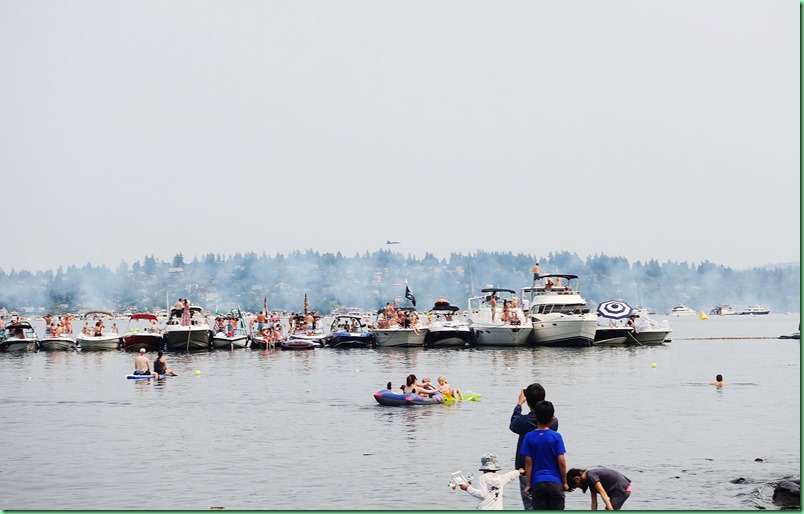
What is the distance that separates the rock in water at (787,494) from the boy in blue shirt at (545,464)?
914 cm

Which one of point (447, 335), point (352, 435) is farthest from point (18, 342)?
point (352, 435)

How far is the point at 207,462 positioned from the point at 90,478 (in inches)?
130

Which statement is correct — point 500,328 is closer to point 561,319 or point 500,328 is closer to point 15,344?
point 561,319

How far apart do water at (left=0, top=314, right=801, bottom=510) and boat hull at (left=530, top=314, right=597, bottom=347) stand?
16.0 m

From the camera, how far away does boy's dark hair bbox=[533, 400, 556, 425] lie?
14227mm

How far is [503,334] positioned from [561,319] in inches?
194

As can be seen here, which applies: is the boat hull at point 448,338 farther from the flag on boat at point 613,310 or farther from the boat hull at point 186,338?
the boat hull at point 186,338

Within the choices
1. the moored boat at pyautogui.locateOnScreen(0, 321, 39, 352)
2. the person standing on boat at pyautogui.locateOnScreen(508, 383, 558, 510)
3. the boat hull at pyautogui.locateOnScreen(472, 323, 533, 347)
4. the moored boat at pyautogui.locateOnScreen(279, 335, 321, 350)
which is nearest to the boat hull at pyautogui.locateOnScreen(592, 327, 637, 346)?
the boat hull at pyautogui.locateOnScreen(472, 323, 533, 347)

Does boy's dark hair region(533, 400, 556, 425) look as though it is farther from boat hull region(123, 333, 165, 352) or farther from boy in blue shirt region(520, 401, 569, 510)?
boat hull region(123, 333, 165, 352)

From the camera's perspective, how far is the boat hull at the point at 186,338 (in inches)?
3071

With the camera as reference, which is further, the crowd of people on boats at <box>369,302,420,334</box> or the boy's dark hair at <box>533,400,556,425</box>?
the crowd of people on boats at <box>369,302,420,334</box>

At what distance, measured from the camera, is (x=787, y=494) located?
22.0 m

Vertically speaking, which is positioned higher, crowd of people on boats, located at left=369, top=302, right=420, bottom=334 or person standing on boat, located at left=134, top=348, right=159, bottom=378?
crowd of people on boats, located at left=369, top=302, right=420, bottom=334

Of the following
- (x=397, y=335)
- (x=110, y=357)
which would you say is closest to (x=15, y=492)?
(x=110, y=357)
